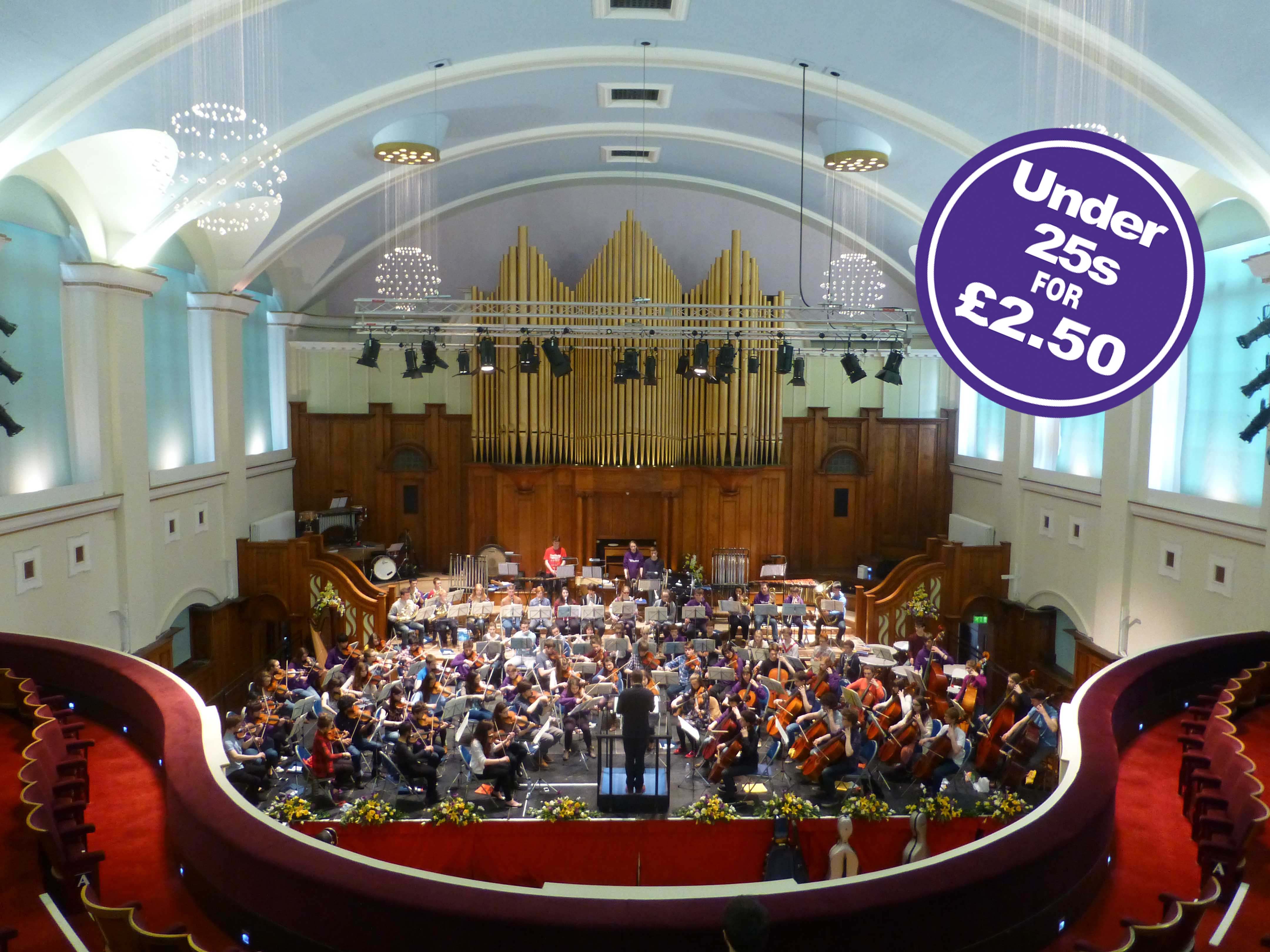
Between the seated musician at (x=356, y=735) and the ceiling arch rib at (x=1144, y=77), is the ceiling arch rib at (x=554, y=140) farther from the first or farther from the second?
the seated musician at (x=356, y=735)

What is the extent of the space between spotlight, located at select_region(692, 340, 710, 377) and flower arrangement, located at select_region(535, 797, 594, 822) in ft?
23.6

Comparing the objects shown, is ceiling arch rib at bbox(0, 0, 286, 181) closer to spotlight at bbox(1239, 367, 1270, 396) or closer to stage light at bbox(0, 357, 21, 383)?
stage light at bbox(0, 357, 21, 383)

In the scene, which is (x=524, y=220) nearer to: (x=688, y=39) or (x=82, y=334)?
(x=688, y=39)

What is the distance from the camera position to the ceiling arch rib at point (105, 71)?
7.52m

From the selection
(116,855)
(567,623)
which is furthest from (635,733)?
(567,623)

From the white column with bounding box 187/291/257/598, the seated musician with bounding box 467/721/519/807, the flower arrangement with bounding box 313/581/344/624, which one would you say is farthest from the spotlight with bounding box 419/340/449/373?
the seated musician with bounding box 467/721/519/807

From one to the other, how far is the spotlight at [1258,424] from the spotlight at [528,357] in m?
6.99

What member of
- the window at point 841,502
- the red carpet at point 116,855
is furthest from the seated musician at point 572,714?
the window at point 841,502

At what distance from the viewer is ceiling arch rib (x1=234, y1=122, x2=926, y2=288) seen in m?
13.1

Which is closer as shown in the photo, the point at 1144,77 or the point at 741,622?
the point at 1144,77

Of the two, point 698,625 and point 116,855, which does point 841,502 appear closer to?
point 698,625

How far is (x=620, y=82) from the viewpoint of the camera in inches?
441

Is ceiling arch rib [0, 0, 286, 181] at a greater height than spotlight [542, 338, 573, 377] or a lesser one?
greater

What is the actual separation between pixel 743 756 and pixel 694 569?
741 centimetres
